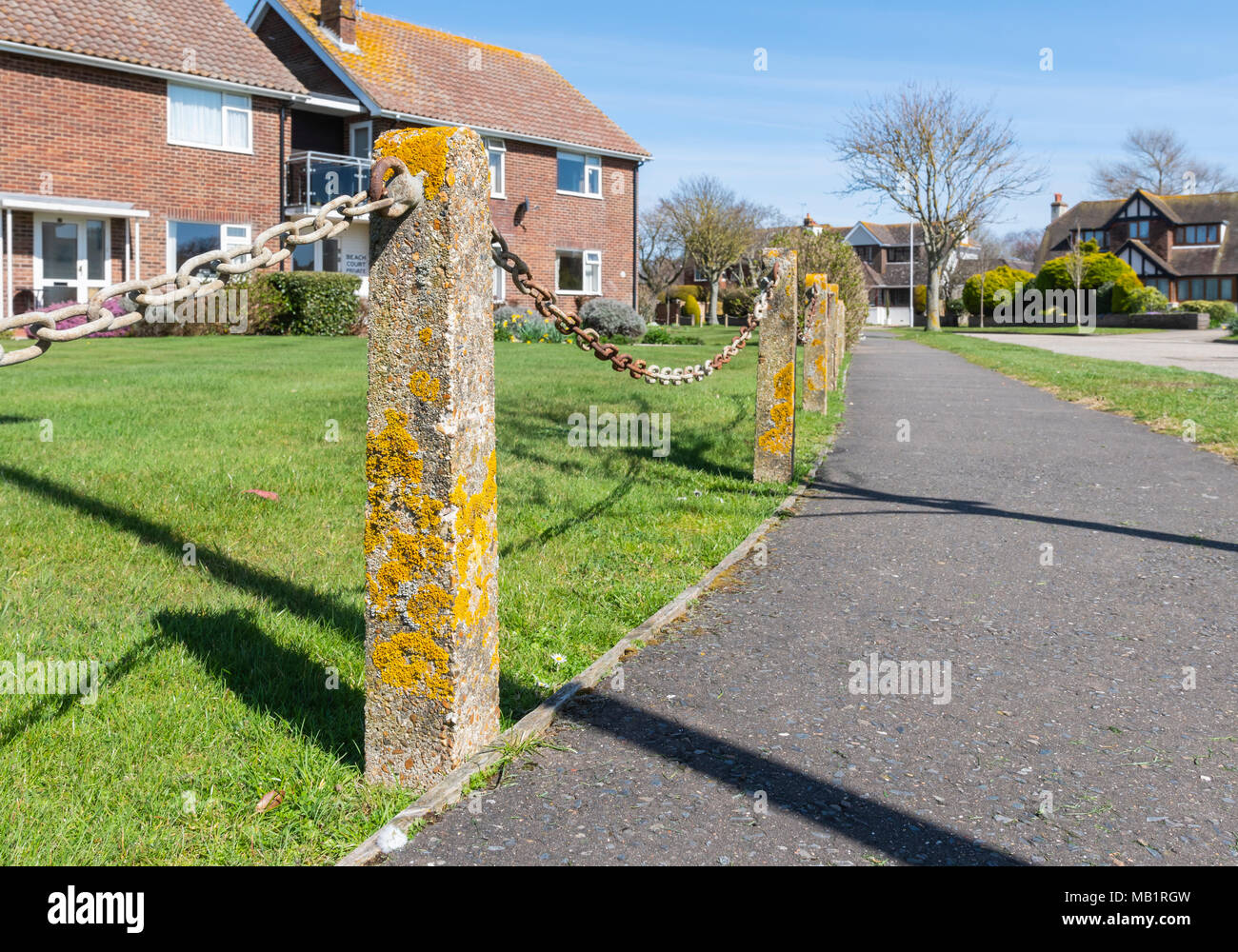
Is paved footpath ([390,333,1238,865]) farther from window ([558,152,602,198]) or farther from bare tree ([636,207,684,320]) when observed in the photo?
bare tree ([636,207,684,320])

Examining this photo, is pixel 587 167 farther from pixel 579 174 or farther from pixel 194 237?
pixel 194 237

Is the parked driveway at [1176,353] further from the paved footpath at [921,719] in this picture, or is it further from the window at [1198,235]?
the window at [1198,235]

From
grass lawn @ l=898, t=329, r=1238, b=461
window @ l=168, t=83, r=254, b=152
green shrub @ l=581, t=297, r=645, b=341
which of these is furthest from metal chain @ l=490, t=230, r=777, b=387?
window @ l=168, t=83, r=254, b=152

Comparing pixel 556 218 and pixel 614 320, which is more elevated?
pixel 556 218

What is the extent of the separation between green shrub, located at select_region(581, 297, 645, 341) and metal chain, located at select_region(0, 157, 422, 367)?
25200 mm

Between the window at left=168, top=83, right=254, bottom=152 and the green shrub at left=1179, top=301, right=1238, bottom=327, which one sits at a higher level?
the window at left=168, top=83, right=254, bottom=152

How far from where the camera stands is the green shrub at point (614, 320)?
28203 mm

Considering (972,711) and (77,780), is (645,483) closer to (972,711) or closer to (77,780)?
(972,711)

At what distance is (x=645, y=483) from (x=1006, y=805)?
4717 mm

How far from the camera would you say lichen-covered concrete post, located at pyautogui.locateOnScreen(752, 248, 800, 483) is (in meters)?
7.29

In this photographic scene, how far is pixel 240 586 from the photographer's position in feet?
14.6

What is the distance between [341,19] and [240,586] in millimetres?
30324

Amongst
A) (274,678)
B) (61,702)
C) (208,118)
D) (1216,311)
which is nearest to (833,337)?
(274,678)

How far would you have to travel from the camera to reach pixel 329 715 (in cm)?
321
